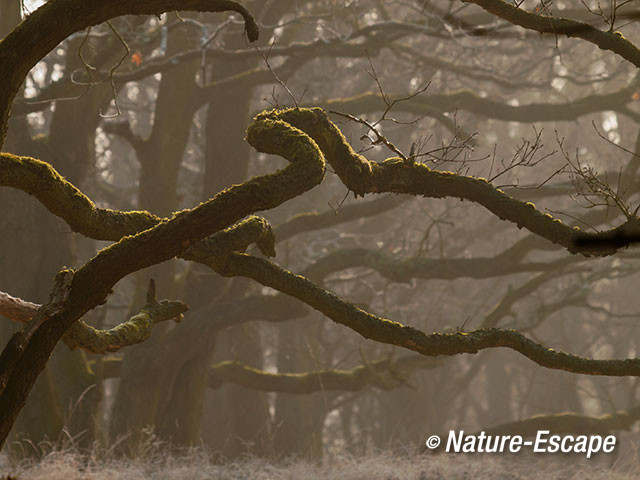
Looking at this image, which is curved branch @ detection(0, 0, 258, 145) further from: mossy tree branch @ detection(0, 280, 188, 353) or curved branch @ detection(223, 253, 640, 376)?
curved branch @ detection(223, 253, 640, 376)

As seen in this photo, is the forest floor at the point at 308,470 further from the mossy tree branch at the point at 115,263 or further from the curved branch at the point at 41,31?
the curved branch at the point at 41,31

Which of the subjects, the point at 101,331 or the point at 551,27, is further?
the point at 101,331

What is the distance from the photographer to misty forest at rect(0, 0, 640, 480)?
501 cm

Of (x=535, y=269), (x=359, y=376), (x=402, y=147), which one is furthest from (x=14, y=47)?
(x=402, y=147)

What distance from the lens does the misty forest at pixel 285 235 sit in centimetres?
501

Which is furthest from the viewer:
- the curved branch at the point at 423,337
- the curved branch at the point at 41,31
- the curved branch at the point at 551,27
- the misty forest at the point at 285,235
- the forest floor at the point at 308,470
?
the forest floor at the point at 308,470

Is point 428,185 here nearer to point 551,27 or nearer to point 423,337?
point 423,337

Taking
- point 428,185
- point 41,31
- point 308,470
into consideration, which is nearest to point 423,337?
point 428,185

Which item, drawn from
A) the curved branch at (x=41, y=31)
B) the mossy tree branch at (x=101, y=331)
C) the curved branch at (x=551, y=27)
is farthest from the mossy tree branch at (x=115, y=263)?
the curved branch at (x=551, y=27)

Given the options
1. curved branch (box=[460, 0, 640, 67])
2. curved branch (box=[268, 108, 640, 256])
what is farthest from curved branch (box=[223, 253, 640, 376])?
curved branch (box=[460, 0, 640, 67])

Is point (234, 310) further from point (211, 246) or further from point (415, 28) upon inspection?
point (211, 246)

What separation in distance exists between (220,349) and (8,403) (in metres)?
14.5

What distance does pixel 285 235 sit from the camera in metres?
13.3

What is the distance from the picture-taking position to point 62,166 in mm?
11977
